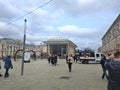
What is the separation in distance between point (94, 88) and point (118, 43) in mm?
65745

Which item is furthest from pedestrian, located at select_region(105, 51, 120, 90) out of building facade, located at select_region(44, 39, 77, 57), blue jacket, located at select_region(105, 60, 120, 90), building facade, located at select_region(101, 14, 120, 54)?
building facade, located at select_region(44, 39, 77, 57)

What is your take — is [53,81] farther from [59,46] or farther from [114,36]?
[59,46]

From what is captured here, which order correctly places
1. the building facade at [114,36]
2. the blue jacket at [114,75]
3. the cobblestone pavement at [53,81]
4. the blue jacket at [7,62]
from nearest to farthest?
the blue jacket at [114,75]
the cobblestone pavement at [53,81]
the blue jacket at [7,62]
the building facade at [114,36]

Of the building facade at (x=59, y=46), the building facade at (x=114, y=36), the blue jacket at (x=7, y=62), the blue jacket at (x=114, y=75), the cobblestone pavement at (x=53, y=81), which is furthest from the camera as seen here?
the building facade at (x=59, y=46)

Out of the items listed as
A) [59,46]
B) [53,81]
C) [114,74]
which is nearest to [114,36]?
[59,46]

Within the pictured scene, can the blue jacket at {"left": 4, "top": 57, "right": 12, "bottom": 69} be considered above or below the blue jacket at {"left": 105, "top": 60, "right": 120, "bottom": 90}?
above

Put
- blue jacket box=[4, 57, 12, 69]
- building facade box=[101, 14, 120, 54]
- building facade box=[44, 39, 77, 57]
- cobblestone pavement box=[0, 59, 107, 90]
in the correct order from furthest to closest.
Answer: building facade box=[44, 39, 77, 57]
building facade box=[101, 14, 120, 54]
blue jacket box=[4, 57, 12, 69]
cobblestone pavement box=[0, 59, 107, 90]

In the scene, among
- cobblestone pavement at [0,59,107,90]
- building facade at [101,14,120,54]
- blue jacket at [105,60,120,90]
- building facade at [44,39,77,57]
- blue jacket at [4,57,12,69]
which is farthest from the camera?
building facade at [44,39,77,57]

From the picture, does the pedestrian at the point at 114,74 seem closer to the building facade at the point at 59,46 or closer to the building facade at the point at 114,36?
the building facade at the point at 114,36

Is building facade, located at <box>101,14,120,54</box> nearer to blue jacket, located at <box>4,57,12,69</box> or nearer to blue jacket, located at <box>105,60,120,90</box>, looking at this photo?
blue jacket, located at <box>4,57,12,69</box>

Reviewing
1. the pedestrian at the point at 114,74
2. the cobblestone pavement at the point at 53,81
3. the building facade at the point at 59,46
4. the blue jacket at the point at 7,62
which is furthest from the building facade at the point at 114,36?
the pedestrian at the point at 114,74

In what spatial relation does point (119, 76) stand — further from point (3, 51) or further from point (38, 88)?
point (3, 51)

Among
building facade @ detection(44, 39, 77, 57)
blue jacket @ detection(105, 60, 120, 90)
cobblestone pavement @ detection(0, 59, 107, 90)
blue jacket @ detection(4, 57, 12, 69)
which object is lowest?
cobblestone pavement @ detection(0, 59, 107, 90)

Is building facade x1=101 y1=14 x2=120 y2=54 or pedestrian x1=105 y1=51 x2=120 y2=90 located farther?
building facade x1=101 y1=14 x2=120 y2=54
